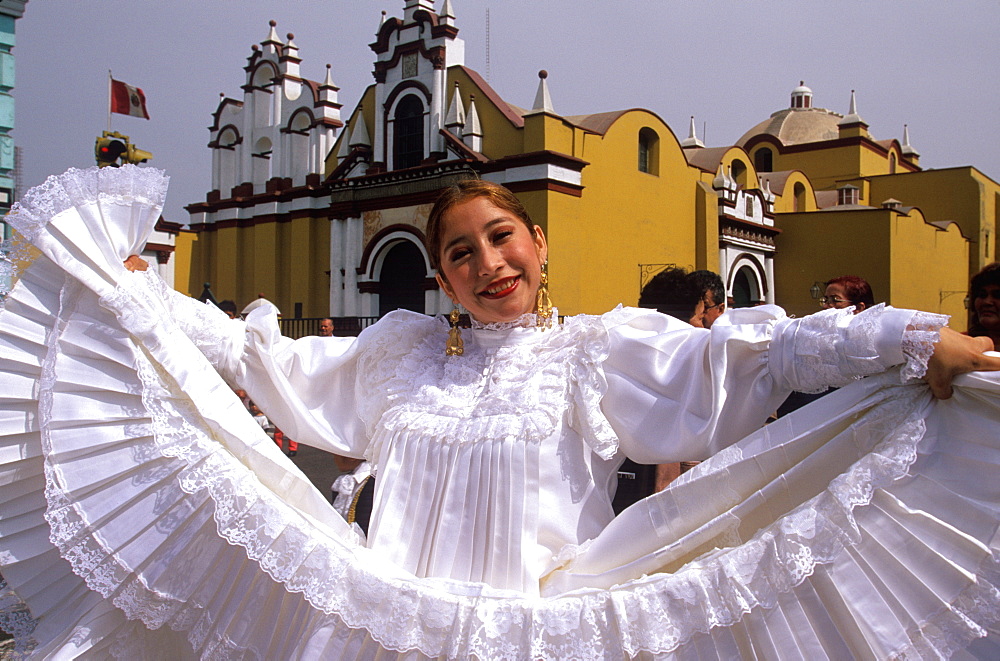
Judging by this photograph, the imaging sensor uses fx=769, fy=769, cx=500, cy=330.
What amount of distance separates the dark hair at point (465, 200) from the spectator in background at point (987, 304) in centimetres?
189

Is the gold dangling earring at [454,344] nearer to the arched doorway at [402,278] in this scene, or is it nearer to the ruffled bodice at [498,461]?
the ruffled bodice at [498,461]

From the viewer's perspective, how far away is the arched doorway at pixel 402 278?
16.0 m

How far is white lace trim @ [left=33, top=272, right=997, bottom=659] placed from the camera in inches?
60.3

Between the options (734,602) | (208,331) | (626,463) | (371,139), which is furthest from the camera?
(371,139)

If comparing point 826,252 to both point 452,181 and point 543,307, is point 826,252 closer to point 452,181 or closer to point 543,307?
point 452,181

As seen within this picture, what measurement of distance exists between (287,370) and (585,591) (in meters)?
1.13

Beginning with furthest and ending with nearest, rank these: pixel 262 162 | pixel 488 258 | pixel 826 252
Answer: pixel 826 252 < pixel 262 162 < pixel 488 258

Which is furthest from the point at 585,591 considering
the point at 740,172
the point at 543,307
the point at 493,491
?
the point at 740,172

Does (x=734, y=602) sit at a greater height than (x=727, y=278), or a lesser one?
lesser

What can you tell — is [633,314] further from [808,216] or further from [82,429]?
[808,216]

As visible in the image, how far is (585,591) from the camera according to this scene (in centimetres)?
169

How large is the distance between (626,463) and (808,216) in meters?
21.2

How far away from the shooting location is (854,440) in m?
1.68

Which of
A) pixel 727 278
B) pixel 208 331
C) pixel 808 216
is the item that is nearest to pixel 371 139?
pixel 727 278
